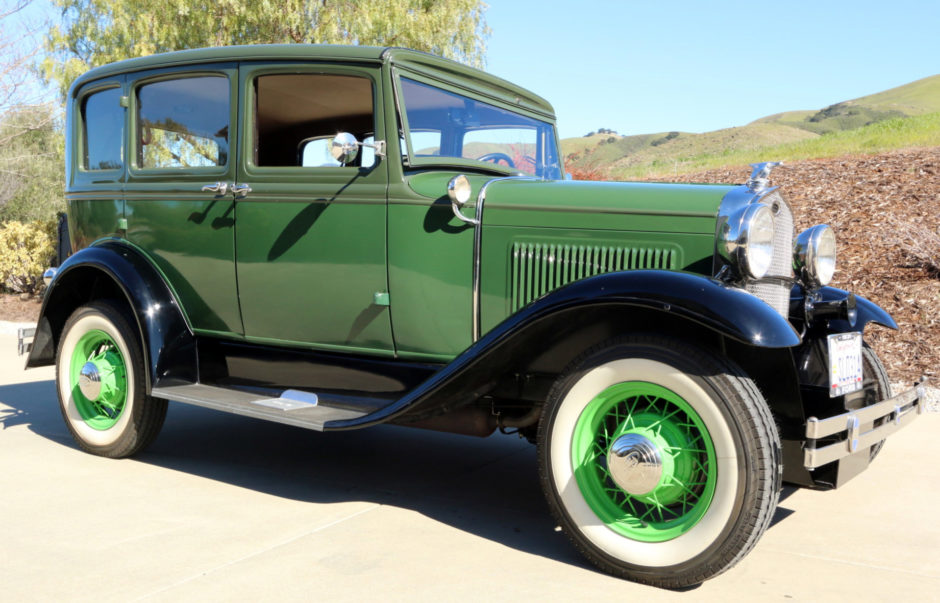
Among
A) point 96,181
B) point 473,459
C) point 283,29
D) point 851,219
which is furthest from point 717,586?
point 283,29

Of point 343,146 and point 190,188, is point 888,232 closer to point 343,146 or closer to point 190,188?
point 343,146

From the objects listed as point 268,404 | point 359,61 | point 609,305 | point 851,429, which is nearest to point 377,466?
point 268,404

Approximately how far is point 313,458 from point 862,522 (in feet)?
8.39

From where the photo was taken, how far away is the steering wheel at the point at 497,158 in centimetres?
386

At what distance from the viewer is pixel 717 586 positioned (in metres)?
2.57

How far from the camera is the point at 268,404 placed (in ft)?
11.3

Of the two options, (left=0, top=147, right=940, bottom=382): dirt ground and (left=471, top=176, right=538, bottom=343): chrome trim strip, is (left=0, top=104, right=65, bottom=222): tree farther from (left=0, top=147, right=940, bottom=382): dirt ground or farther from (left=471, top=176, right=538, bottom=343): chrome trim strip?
(left=471, top=176, right=538, bottom=343): chrome trim strip

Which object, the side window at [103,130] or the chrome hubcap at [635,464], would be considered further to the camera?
the side window at [103,130]

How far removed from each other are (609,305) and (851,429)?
0.87 metres

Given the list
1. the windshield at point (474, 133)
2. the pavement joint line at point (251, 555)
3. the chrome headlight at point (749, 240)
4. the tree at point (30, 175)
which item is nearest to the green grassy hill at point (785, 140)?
the windshield at point (474, 133)

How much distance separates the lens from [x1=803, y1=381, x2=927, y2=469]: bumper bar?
2.46 metres

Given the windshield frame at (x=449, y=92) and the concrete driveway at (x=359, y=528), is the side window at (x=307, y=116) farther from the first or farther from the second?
the concrete driveway at (x=359, y=528)

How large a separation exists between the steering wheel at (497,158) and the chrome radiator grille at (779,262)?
1357 mm

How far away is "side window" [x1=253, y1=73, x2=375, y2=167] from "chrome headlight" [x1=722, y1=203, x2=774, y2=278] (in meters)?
1.56
